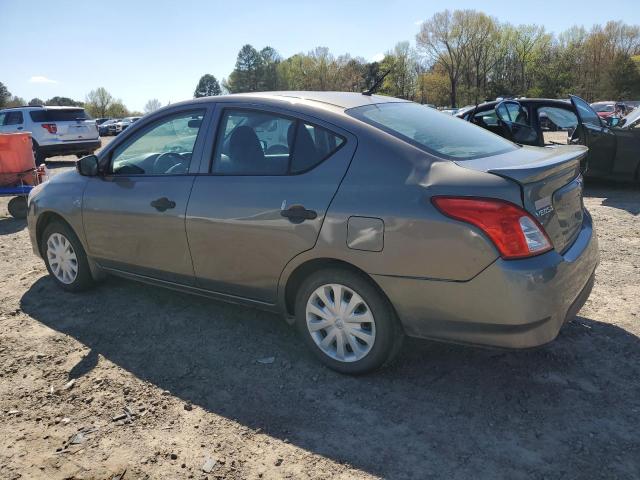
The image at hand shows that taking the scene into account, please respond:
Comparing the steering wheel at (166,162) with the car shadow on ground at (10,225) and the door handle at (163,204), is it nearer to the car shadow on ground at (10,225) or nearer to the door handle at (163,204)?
the door handle at (163,204)

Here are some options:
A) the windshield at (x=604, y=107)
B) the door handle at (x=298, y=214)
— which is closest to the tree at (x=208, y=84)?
the windshield at (x=604, y=107)

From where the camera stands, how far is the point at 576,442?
2551 mm

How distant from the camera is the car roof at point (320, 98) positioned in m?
3.41

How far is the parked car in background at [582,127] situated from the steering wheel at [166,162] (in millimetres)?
6118

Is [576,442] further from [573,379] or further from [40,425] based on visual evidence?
[40,425]

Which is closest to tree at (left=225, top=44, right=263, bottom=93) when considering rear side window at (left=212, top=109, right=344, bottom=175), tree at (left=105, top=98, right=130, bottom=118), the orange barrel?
tree at (left=105, top=98, right=130, bottom=118)

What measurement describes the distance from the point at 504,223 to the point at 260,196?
1456mm

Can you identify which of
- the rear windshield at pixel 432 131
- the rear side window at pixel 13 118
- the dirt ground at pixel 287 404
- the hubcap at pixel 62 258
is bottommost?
the dirt ground at pixel 287 404

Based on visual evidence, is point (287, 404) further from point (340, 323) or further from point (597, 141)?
point (597, 141)

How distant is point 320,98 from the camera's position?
3500 millimetres

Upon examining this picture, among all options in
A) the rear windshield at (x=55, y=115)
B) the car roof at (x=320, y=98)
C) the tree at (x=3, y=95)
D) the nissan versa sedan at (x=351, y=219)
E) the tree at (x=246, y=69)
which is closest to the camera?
the nissan versa sedan at (x=351, y=219)

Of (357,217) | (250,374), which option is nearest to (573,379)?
(357,217)

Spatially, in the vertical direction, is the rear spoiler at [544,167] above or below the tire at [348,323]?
above

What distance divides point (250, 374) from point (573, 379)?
193cm
